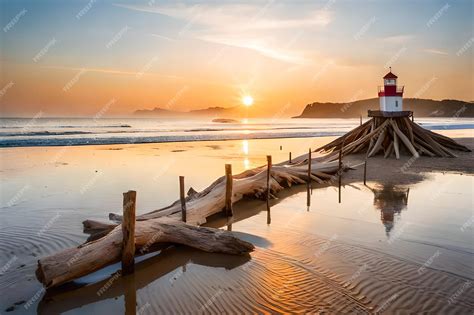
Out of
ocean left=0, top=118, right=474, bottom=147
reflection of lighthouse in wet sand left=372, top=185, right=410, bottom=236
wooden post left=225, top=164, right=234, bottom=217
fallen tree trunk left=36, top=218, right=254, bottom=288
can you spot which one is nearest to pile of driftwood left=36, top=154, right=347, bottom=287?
fallen tree trunk left=36, top=218, right=254, bottom=288

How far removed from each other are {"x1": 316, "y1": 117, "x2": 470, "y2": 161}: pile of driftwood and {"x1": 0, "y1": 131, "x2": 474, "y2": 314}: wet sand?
7.86 m

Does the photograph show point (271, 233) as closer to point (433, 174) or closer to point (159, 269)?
point (159, 269)

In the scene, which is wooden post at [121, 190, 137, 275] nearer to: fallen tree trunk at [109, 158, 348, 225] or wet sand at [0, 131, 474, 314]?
wet sand at [0, 131, 474, 314]

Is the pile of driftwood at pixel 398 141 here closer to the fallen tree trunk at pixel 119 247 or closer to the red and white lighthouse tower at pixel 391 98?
the red and white lighthouse tower at pixel 391 98

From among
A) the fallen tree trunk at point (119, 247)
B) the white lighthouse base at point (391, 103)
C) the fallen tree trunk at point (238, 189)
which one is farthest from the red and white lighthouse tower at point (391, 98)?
the fallen tree trunk at point (119, 247)

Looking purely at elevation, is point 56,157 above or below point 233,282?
above

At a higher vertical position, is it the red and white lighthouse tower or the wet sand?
the red and white lighthouse tower

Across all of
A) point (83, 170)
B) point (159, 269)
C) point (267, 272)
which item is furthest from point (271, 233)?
point (83, 170)

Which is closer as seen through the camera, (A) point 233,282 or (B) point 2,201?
(A) point 233,282

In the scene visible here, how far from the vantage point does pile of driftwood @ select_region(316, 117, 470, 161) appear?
81.6 feet

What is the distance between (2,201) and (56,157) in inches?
569

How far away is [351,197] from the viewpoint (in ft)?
48.5

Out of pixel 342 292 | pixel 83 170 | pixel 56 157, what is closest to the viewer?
pixel 342 292

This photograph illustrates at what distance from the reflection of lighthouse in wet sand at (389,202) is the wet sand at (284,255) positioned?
0.05 meters
